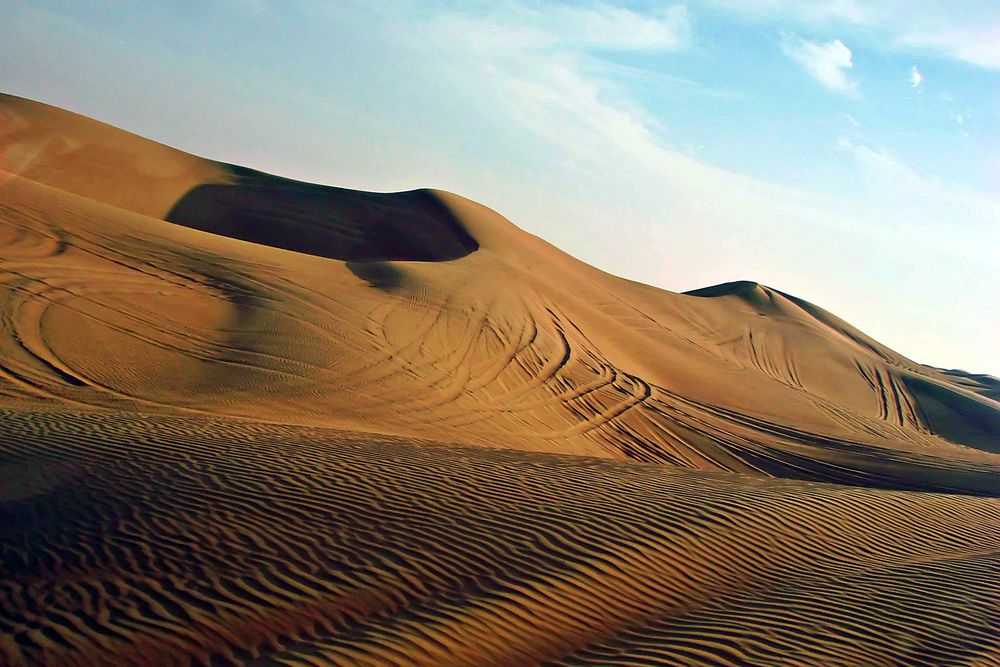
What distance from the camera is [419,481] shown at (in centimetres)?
971

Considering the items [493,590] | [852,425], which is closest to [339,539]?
[493,590]

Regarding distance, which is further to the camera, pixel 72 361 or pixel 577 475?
pixel 72 361

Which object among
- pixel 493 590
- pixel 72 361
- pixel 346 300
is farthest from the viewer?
pixel 346 300

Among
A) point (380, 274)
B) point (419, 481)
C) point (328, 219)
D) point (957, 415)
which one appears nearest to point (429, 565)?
point (419, 481)

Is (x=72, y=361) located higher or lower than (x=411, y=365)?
lower

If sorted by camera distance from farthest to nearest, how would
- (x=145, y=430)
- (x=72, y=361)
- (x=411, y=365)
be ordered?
(x=411, y=365), (x=72, y=361), (x=145, y=430)

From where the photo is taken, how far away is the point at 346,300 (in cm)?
2295

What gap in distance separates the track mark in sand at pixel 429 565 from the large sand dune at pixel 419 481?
0.03 meters

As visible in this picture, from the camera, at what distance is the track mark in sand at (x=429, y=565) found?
6.26 metres

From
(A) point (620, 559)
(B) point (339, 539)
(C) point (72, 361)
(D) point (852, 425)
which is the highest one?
(D) point (852, 425)

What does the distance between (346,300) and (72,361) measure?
8.21 metres

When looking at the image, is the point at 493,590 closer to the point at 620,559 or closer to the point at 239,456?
the point at 620,559

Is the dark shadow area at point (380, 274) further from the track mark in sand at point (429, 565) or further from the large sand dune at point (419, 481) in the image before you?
the track mark in sand at point (429, 565)

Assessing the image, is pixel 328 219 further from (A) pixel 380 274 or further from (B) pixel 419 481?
(B) pixel 419 481
